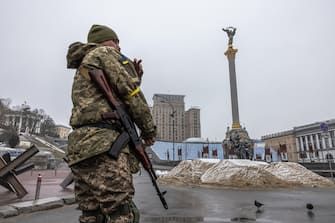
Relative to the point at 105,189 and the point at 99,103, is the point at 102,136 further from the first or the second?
the point at 105,189

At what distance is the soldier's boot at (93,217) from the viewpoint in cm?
178

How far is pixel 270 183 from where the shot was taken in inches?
392

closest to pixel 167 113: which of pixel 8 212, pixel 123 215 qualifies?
pixel 8 212

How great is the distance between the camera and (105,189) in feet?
5.48

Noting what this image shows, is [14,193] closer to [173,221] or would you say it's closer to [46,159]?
[173,221]

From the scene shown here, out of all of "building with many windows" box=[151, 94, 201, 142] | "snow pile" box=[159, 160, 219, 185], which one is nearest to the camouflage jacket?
"snow pile" box=[159, 160, 219, 185]

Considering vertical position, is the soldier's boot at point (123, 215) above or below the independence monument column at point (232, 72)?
below

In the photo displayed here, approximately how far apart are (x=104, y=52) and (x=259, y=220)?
428 cm

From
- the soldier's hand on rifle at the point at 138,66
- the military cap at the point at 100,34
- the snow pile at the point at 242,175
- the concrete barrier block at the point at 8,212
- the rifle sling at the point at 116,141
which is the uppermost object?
the military cap at the point at 100,34

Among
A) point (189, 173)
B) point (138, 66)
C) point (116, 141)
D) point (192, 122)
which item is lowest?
point (189, 173)

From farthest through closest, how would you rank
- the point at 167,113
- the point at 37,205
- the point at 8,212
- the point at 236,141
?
the point at 167,113
the point at 236,141
the point at 37,205
the point at 8,212

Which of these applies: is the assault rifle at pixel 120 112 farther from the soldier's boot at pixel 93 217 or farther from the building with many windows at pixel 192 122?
the building with many windows at pixel 192 122

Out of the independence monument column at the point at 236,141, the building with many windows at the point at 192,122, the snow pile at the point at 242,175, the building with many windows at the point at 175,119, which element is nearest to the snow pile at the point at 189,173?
the snow pile at the point at 242,175

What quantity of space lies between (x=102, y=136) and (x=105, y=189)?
0.41 m
